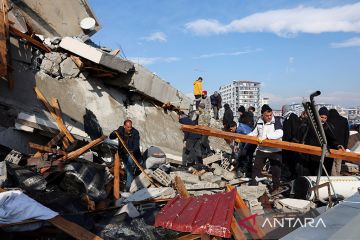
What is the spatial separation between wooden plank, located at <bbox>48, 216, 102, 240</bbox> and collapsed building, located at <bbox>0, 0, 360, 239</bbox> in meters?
0.01

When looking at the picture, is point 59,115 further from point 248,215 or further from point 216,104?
point 216,104

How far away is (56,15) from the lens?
10.4 meters

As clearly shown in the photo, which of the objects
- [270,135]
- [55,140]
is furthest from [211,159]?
[55,140]

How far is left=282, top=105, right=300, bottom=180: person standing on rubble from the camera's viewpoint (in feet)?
24.1

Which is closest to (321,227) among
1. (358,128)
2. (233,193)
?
(233,193)

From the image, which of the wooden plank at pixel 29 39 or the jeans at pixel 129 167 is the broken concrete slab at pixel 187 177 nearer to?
the jeans at pixel 129 167

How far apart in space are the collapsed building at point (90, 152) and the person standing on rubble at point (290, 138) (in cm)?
66

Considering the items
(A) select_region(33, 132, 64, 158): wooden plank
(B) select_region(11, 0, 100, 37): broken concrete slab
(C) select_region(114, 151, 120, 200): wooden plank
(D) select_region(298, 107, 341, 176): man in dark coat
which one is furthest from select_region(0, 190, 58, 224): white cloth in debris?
(B) select_region(11, 0, 100, 37): broken concrete slab

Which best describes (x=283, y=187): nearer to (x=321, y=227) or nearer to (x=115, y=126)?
(x=321, y=227)

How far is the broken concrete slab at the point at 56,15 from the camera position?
9784 millimetres

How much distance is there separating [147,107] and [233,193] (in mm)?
8000

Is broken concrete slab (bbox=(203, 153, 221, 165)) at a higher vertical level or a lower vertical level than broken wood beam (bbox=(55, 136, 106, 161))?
lower

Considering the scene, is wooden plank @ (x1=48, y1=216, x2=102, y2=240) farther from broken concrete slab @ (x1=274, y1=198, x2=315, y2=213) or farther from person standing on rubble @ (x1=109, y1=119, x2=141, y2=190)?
person standing on rubble @ (x1=109, y1=119, x2=141, y2=190)

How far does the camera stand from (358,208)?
9.41 ft
